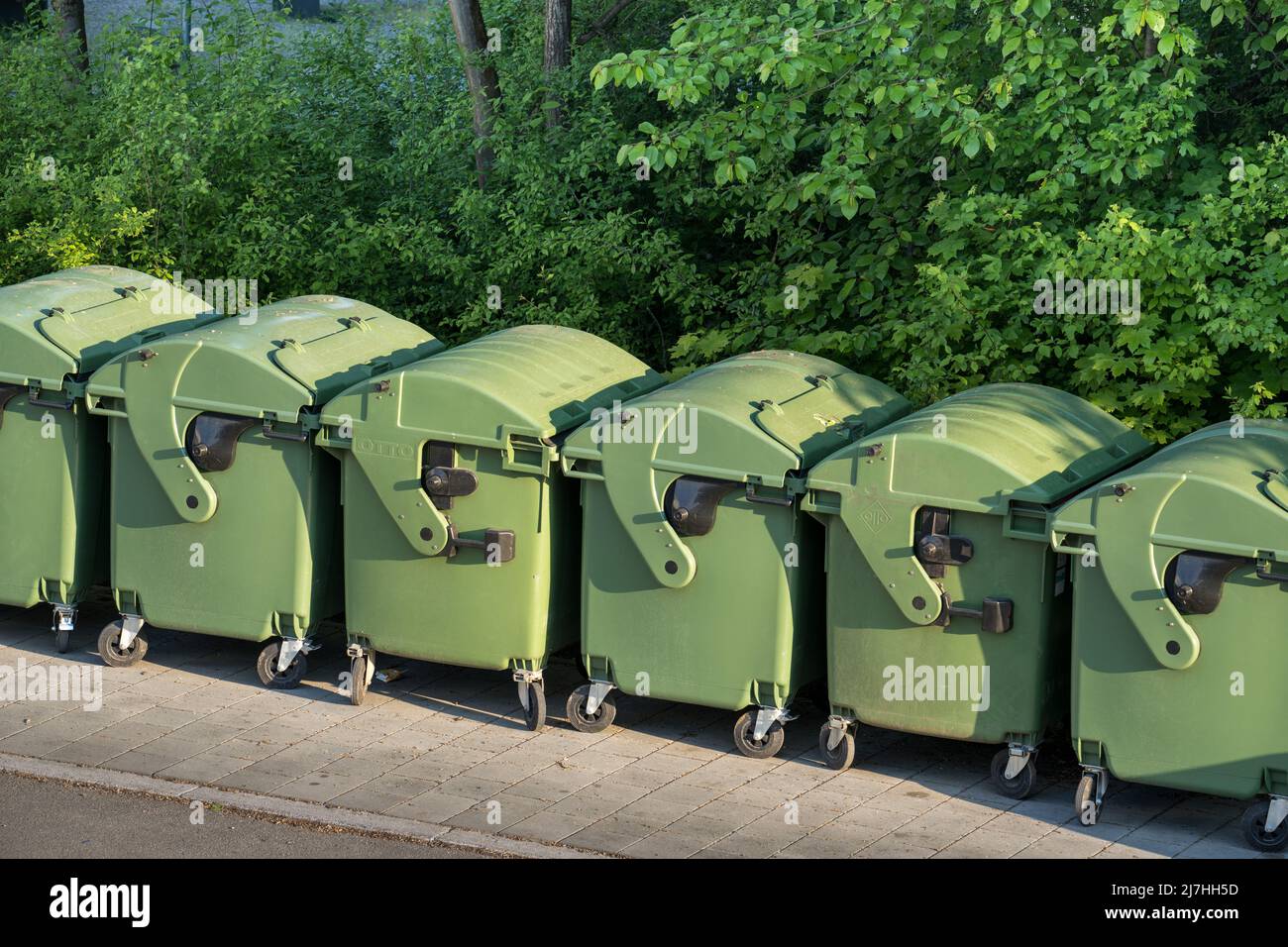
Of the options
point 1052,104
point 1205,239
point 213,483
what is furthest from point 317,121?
point 1205,239

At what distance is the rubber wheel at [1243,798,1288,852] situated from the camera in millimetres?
6707

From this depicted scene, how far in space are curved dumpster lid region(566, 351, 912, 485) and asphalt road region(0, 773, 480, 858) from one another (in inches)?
73.7

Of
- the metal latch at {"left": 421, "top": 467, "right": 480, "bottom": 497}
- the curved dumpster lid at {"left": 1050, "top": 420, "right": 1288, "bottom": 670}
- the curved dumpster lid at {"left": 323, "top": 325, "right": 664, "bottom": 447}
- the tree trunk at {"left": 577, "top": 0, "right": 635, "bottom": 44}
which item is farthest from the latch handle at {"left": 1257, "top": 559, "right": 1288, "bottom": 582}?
the tree trunk at {"left": 577, "top": 0, "right": 635, "bottom": 44}

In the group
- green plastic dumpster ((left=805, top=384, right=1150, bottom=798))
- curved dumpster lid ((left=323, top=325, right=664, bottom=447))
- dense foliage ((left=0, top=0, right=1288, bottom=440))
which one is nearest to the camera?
green plastic dumpster ((left=805, top=384, right=1150, bottom=798))

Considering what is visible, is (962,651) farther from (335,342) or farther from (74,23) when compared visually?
(74,23)

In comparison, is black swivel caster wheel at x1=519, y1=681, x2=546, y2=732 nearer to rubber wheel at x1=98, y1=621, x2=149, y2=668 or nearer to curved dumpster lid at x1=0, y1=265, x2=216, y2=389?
rubber wheel at x1=98, y1=621, x2=149, y2=668

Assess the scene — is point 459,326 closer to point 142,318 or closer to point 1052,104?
point 142,318

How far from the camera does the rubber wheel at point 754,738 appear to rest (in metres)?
7.71

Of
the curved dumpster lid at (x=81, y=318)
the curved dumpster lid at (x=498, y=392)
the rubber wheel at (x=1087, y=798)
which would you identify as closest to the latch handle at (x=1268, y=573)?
the rubber wheel at (x=1087, y=798)

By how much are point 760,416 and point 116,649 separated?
360 centimetres

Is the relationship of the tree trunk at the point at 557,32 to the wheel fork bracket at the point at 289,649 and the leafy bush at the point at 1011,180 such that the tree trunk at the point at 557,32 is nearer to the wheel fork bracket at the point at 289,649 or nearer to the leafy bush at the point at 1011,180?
the leafy bush at the point at 1011,180

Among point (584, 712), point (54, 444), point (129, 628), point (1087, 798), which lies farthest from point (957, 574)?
point (54, 444)

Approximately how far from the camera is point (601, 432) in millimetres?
7637
